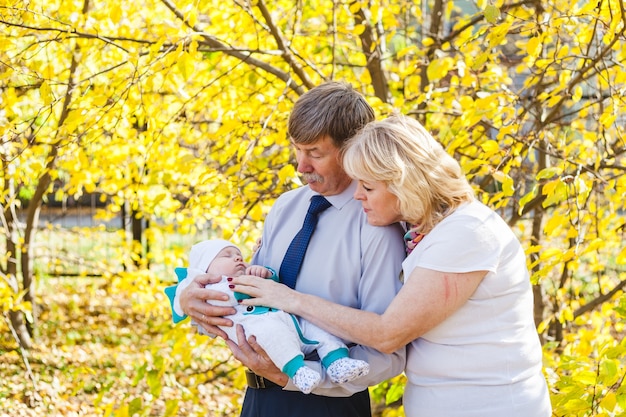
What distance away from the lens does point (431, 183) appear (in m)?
1.90

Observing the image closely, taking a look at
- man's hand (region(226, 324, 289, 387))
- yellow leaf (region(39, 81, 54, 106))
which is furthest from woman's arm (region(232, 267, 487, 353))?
yellow leaf (region(39, 81, 54, 106))

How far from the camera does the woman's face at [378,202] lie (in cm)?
193

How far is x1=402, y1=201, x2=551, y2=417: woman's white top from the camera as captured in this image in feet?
5.99

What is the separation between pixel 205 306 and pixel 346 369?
1.60ft

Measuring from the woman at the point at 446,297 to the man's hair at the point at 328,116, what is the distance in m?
0.15

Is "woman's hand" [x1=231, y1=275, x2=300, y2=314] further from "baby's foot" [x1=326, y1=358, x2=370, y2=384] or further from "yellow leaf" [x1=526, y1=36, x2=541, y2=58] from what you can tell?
"yellow leaf" [x1=526, y1=36, x2=541, y2=58]

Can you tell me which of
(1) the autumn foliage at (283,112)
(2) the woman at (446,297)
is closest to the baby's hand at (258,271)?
(2) the woman at (446,297)

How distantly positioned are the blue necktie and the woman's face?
22 cm

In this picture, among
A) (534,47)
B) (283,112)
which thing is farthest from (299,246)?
(283,112)

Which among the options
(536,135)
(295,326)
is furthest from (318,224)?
(536,135)

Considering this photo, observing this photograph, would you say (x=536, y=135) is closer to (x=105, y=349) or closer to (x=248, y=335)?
(x=248, y=335)

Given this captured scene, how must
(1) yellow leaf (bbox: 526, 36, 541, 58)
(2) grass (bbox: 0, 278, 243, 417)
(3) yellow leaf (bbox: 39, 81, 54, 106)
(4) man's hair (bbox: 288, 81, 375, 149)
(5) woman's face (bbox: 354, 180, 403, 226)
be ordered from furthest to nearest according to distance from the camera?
(2) grass (bbox: 0, 278, 243, 417)
(1) yellow leaf (bbox: 526, 36, 541, 58)
(3) yellow leaf (bbox: 39, 81, 54, 106)
(4) man's hair (bbox: 288, 81, 375, 149)
(5) woman's face (bbox: 354, 180, 403, 226)

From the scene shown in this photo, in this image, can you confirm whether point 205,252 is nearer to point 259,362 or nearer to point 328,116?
point 259,362

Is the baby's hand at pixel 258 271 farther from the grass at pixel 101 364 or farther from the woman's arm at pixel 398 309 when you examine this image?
the grass at pixel 101 364
